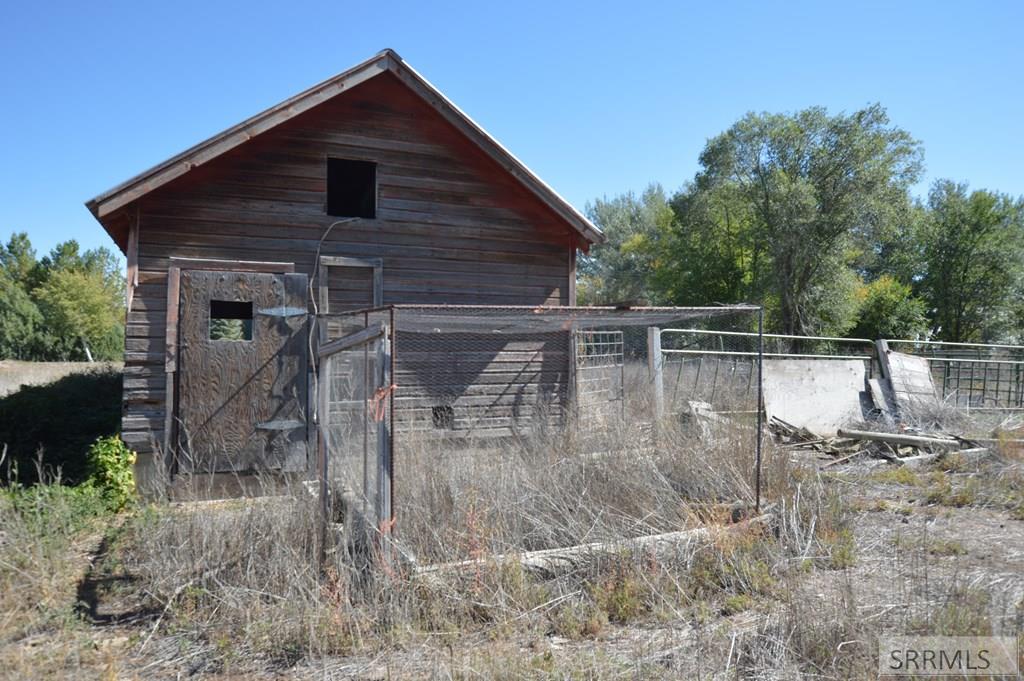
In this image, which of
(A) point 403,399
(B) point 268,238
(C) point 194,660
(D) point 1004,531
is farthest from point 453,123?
(D) point 1004,531

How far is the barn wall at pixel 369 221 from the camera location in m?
8.63

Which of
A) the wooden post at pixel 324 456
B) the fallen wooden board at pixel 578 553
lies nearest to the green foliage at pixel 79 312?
the wooden post at pixel 324 456

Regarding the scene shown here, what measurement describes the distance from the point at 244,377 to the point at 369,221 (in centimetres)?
268

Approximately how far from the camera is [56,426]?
11.0m

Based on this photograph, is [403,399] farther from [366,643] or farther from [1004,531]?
[1004,531]

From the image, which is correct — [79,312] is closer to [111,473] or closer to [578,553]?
[111,473]

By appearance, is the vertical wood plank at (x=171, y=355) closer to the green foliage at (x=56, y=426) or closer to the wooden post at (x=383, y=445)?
the green foliage at (x=56, y=426)

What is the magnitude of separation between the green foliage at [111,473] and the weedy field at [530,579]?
0.60 meters

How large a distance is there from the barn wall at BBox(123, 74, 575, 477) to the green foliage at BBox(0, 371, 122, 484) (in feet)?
5.81

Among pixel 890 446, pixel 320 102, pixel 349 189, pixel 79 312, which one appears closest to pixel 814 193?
pixel 890 446

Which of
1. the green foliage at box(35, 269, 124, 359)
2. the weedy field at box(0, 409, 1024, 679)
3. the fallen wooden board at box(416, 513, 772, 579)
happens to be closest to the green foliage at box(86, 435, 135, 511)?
the weedy field at box(0, 409, 1024, 679)

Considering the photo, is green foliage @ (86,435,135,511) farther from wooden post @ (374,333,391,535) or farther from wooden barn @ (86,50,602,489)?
wooden post @ (374,333,391,535)

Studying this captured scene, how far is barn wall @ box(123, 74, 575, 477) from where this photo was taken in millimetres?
8633

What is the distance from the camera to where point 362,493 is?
18.2ft
